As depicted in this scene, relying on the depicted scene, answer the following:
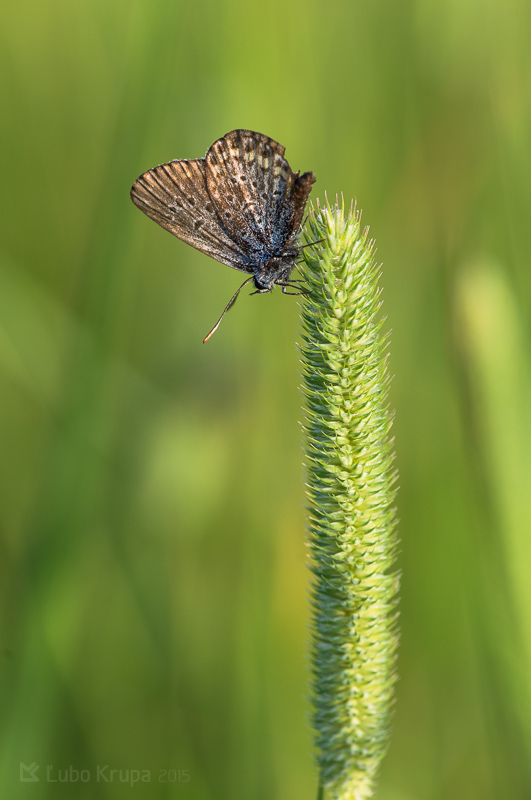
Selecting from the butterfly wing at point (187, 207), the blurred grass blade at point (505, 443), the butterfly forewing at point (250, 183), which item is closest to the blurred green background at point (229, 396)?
the blurred grass blade at point (505, 443)

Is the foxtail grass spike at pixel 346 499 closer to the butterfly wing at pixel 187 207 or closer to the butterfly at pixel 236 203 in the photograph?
the butterfly at pixel 236 203

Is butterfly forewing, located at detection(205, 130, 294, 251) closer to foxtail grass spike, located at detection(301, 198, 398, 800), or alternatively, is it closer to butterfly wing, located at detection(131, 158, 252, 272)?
butterfly wing, located at detection(131, 158, 252, 272)

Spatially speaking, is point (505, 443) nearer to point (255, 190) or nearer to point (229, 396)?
point (255, 190)

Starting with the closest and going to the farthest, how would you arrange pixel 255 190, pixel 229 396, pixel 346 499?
pixel 346 499
pixel 255 190
pixel 229 396

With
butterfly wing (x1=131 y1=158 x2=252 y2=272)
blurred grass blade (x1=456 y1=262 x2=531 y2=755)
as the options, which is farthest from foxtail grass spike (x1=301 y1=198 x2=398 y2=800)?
butterfly wing (x1=131 y1=158 x2=252 y2=272)

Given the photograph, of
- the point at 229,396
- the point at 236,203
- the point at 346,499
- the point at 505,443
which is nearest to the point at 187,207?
the point at 236,203
